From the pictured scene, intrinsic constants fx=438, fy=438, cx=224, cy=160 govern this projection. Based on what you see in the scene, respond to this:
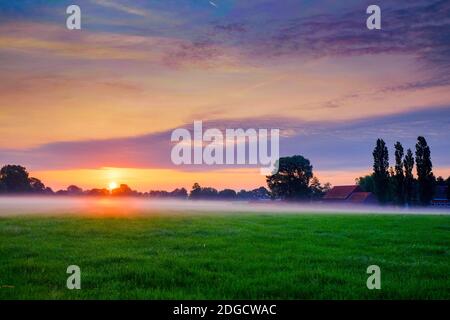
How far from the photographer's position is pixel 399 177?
251ft

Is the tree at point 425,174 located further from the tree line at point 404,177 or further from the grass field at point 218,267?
the grass field at point 218,267

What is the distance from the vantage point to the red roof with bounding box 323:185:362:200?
383 ft

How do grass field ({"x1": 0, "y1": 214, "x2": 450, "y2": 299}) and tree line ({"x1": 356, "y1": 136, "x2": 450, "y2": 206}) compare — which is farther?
tree line ({"x1": 356, "y1": 136, "x2": 450, "y2": 206})

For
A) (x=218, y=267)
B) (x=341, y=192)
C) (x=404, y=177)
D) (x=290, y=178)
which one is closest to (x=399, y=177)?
(x=404, y=177)

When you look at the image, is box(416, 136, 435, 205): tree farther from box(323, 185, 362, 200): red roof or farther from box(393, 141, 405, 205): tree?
box(323, 185, 362, 200): red roof

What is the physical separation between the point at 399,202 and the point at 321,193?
5533 centimetres

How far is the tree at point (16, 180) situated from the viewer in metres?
107

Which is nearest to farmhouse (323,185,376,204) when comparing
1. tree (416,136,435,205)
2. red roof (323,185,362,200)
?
red roof (323,185,362,200)

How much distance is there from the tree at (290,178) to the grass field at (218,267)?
8878 centimetres

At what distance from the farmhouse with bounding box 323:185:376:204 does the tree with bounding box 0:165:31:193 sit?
7806cm

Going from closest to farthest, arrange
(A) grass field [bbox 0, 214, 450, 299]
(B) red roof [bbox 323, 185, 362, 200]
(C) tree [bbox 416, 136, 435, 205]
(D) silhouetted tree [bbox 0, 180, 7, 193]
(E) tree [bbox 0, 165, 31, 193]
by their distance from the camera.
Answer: (A) grass field [bbox 0, 214, 450, 299]
(C) tree [bbox 416, 136, 435, 205]
(D) silhouetted tree [bbox 0, 180, 7, 193]
(E) tree [bbox 0, 165, 31, 193]
(B) red roof [bbox 323, 185, 362, 200]

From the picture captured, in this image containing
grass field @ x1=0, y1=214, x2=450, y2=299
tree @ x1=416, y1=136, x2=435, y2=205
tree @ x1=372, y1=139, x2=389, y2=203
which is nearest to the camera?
grass field @ x1=0, y1=214, x2=450, y2=299
